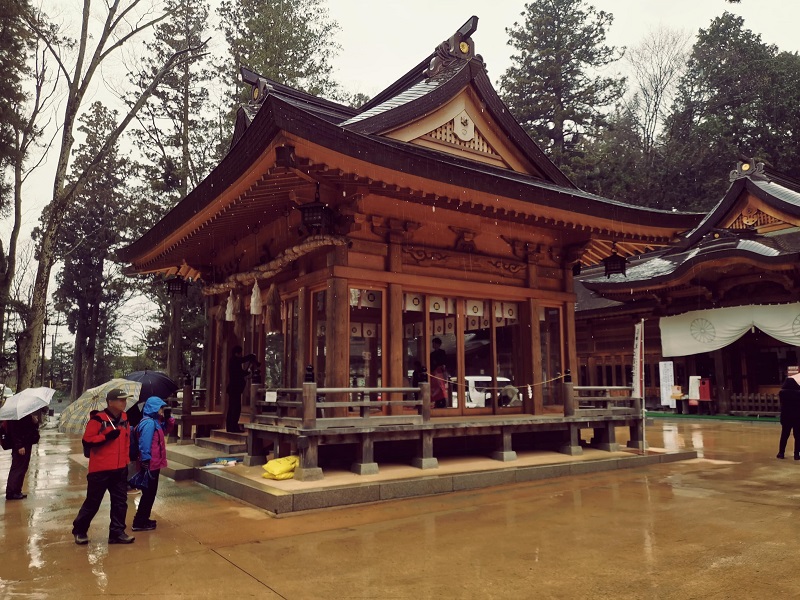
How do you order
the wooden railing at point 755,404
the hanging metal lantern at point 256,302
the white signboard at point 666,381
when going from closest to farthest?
1. the hanging metal lantern at point 256,302
2. the wooden railing at point 755,404
3. the white signboard at point 666,381

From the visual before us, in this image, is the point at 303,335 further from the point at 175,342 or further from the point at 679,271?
the point at 175,342

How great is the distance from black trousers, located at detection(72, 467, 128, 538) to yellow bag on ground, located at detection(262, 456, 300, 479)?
2309 millimetres

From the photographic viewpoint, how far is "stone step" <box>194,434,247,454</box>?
1037cm

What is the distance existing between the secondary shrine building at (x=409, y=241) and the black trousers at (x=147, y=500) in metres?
3.13

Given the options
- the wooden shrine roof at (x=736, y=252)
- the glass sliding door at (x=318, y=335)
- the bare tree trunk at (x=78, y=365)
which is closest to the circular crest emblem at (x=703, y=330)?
the wooden shrine roof at (x=736, y=252)

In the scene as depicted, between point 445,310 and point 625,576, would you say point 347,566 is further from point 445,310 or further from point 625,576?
point 445,310

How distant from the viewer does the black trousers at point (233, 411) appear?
35.9ft

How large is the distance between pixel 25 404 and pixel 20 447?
847mm

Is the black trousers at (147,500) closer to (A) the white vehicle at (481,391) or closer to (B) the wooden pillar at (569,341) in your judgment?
(A) the white vehicle at (481,391)

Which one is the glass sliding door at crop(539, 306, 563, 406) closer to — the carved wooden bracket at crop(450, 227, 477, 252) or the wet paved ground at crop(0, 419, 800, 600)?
the carved wooden bracket at crop(450, 227, 477, 252)

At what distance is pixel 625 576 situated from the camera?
4.44 metres

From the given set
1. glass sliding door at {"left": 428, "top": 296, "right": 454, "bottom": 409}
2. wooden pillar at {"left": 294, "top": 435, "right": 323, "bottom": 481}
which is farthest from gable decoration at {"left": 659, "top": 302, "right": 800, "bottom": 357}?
wooden pillar at {"left": 294, "top": 435, "right": 323, "bottom": 481}

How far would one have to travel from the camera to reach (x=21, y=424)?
7.62 metres

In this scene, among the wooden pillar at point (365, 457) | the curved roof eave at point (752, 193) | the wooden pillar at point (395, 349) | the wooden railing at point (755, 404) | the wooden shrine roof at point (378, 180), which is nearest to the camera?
the wooden shrine roof at point (378, 180)
